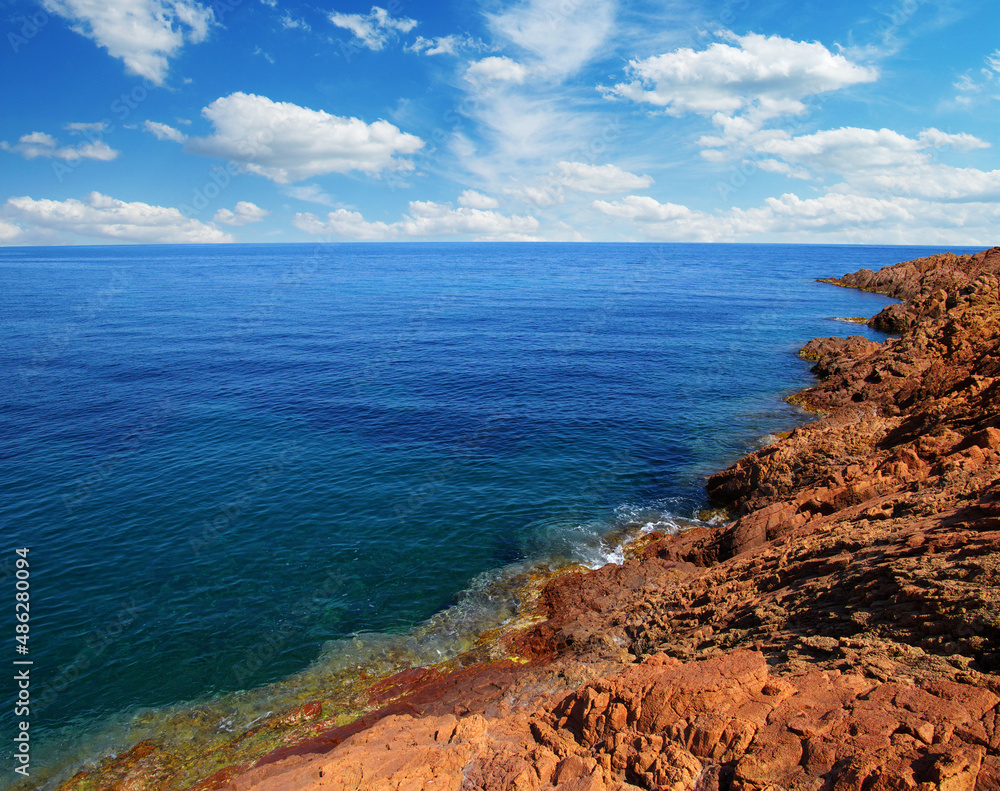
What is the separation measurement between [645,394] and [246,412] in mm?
39986

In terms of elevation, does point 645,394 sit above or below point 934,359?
below

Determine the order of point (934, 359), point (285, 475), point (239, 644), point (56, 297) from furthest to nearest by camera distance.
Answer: point (56, 297)
point (934, 359)
point (285, 475)
point (239, 644)

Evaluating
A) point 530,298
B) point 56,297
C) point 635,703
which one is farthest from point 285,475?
point 56,297

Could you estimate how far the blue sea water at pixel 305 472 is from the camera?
23.9 meters

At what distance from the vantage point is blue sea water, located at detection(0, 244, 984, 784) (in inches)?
940

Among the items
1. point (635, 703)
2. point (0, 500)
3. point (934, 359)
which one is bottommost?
point (0, 500)

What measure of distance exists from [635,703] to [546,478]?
24027mm

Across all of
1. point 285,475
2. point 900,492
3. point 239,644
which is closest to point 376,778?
point 239,644

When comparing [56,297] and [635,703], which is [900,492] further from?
[56,297]

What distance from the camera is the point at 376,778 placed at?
13.7 m

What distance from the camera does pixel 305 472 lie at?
3828 cm

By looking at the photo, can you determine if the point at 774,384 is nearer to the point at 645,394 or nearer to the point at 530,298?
the point at 645,394

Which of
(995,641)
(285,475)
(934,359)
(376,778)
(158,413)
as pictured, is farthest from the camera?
(158,413)

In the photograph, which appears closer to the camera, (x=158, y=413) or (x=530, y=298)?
(x=158, y=413)
